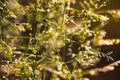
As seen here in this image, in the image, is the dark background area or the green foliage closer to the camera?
the green foliage

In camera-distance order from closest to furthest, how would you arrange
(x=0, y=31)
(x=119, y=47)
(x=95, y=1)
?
(x=95, y=1), (x=0, y=31), (x=119, y=47)

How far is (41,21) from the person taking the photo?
2.32 m

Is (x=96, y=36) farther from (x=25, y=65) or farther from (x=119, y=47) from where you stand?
(x=119, y=47)

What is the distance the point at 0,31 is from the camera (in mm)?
2674

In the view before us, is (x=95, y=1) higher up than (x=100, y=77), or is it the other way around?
(x=95, y=1)

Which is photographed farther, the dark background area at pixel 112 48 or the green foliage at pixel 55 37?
the dark background area at pixel 112 48

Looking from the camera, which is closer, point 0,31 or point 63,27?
point 63,27

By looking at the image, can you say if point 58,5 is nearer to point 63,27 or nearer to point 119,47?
point 63,27

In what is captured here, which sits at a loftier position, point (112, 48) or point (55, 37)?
point (55, 37)

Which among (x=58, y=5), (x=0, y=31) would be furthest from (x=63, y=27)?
(x=0, y=31)

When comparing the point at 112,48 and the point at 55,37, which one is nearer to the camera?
the point at 55,37

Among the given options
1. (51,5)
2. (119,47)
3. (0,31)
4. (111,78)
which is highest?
(51,5)

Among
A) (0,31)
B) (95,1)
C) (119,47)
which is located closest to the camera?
(95,1)

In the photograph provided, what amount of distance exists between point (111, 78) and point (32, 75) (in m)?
1.16
